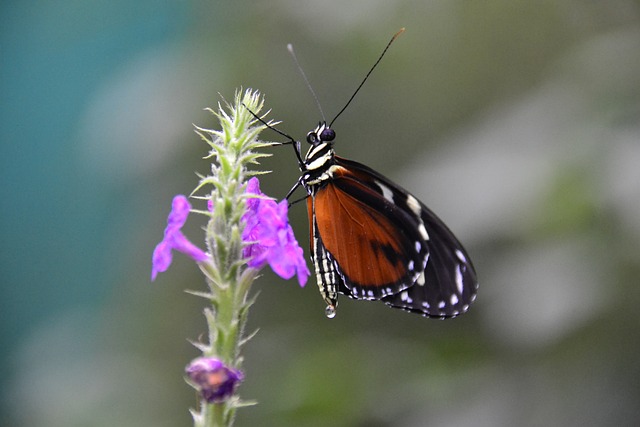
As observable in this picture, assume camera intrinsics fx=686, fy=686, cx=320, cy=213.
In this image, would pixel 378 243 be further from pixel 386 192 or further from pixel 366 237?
pixel 386 192

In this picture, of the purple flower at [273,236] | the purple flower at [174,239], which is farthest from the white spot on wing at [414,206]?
the purple flower at [174,239]

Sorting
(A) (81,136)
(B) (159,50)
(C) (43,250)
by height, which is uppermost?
(B) (159,50)

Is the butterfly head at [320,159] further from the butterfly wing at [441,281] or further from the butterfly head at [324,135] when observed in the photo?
the butterfly wing at [441,281]

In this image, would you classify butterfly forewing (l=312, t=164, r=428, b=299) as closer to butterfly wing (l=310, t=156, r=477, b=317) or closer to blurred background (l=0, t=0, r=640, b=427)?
butterfly wing (l=310, t=156, r=477, b=317)

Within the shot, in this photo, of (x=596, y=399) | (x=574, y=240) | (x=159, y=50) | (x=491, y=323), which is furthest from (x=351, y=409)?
(x=159, y=50)

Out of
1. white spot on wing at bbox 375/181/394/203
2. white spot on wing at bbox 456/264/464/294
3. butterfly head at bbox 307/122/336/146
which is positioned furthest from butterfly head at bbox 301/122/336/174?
white spot on wing at bbox 456/264/464/294

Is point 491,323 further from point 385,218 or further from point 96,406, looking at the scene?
point 96,406

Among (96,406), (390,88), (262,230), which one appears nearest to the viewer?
(262,230)
